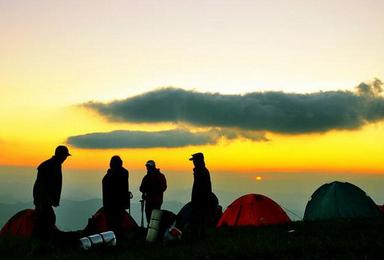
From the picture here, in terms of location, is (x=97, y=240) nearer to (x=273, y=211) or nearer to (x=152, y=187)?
(x=152, y=187)

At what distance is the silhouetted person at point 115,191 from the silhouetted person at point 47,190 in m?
2.23

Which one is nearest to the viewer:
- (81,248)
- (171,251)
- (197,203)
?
(171,251)

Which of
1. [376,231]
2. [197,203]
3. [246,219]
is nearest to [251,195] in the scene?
[246,219]

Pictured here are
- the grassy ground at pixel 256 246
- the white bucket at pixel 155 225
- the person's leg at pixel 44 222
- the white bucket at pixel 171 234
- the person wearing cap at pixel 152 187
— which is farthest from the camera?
the person wearing cap at pixel 152 187

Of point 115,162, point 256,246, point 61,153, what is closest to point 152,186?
point 115,162

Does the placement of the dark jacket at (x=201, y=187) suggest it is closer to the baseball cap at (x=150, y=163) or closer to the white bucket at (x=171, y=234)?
the white bucket at (x=171, y=234)

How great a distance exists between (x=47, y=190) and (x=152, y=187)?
646 centimetres

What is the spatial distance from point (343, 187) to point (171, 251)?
536 inches

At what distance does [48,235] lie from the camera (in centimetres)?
1769

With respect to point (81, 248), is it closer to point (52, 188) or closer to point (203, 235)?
point (52, 188)

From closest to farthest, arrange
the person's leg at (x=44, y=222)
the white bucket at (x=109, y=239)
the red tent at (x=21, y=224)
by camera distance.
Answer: the white bucket at (x=109, y=239) → the person's leg at (x=44, y=222) → the red tent at (x=21, y=224)

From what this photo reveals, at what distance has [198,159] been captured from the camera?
18.9 m

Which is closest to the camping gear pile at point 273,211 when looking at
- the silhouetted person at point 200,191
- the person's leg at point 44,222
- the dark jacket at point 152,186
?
the dark jacket at point 152,186

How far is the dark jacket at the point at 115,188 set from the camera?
1952 cm
